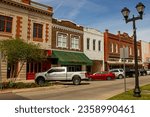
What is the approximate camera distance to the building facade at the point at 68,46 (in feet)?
103

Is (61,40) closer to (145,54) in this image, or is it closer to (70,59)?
(70,59)

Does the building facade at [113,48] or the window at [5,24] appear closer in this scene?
the window at [5,24]

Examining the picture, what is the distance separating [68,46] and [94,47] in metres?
7.46

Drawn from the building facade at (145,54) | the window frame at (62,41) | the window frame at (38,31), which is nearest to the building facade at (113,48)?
the building facade at (145,54)

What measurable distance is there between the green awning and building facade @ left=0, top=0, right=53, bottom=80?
174cm

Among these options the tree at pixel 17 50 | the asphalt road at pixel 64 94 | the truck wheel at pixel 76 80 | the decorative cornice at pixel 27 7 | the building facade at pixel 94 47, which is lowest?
the asphalt road at pixel 64 94

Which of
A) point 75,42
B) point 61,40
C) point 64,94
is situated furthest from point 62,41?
point 64,94

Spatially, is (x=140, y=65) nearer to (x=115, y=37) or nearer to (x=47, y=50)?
(x=115, y=37)

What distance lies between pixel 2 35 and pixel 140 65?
40714mm

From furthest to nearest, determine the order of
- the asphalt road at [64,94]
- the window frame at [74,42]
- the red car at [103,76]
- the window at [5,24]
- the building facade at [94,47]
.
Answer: the building facade at [94,47] < the window frame at [74,42] < the red car at [103,76] < the window at [5,24] < the asphalt road at [64,94]

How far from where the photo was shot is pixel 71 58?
108 feet

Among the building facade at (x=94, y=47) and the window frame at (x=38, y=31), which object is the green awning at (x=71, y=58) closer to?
the building facade at (x=94, y=47)

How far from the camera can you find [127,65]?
50.3 meters

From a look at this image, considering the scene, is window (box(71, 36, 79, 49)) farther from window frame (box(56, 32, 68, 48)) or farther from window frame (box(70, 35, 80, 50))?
window frame (box(56, 32, 68, 48))
